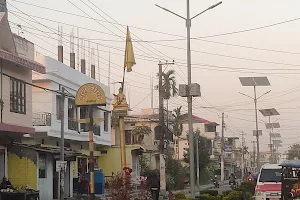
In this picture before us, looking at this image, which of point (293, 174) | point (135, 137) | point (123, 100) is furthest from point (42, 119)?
point (135, 137)

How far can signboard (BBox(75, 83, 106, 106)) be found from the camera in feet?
58.1


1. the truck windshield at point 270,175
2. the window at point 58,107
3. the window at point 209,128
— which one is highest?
the window at point 209,128

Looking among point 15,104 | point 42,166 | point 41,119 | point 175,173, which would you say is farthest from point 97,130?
point 15,104

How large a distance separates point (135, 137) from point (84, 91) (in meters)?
48.3

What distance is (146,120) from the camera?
68500 mm

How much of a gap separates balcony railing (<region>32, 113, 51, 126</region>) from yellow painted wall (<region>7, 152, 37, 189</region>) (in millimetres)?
6551

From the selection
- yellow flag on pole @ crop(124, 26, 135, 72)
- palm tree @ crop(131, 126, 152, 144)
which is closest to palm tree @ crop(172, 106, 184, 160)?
palm tree @ crop(131, 126, 152, 144)

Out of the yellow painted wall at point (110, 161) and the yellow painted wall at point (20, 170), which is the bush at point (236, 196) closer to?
the yellow painted wall at point (20, 170)

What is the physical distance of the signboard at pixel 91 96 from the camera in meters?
17.7

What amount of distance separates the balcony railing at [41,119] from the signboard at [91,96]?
1842cm

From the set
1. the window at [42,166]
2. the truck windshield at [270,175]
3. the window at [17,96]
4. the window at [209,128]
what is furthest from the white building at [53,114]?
the window at [209,128]

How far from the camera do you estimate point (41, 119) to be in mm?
36281

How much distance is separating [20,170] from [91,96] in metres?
13.1

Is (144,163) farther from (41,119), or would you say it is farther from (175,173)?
(41,119)
